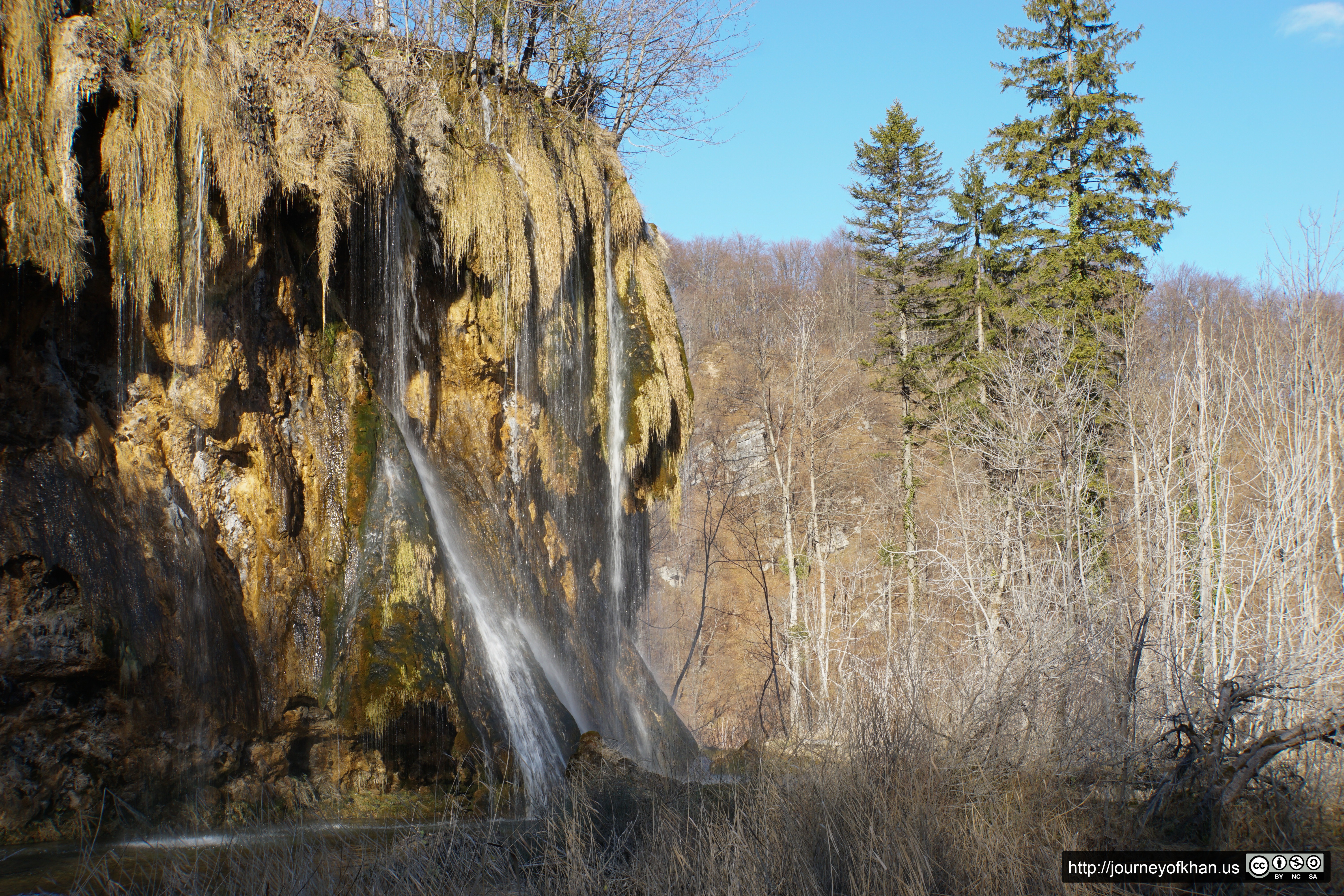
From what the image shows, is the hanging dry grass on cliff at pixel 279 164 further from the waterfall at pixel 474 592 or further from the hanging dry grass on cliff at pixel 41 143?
the waterfall at pixel 474 592

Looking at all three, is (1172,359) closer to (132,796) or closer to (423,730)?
(423,730)

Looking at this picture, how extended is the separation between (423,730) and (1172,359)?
9.30 m

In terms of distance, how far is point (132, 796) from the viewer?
5512 mm

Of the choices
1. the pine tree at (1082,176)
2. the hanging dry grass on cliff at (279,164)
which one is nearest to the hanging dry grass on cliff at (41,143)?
the hanging dry grass on cliff at (279,164)

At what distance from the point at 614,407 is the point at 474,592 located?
3.91 metres

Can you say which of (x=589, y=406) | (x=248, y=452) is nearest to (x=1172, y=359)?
(x=589, y=406)

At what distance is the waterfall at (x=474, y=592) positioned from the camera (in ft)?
22.7

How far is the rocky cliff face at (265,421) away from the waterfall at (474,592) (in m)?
0.03

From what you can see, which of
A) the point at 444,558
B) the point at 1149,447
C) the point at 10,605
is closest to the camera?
the point at 10,605

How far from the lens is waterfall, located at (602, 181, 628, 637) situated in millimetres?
10969

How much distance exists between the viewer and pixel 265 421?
697cm

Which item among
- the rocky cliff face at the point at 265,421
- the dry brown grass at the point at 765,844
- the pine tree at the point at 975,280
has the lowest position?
the dry brown grass at the point at 765,844

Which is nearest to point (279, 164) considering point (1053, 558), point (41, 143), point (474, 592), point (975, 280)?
point (41, 143)

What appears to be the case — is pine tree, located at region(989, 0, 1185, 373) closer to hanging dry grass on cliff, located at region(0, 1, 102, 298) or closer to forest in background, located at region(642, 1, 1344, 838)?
forest in background, located at region(642, 1, 1344, 838)
